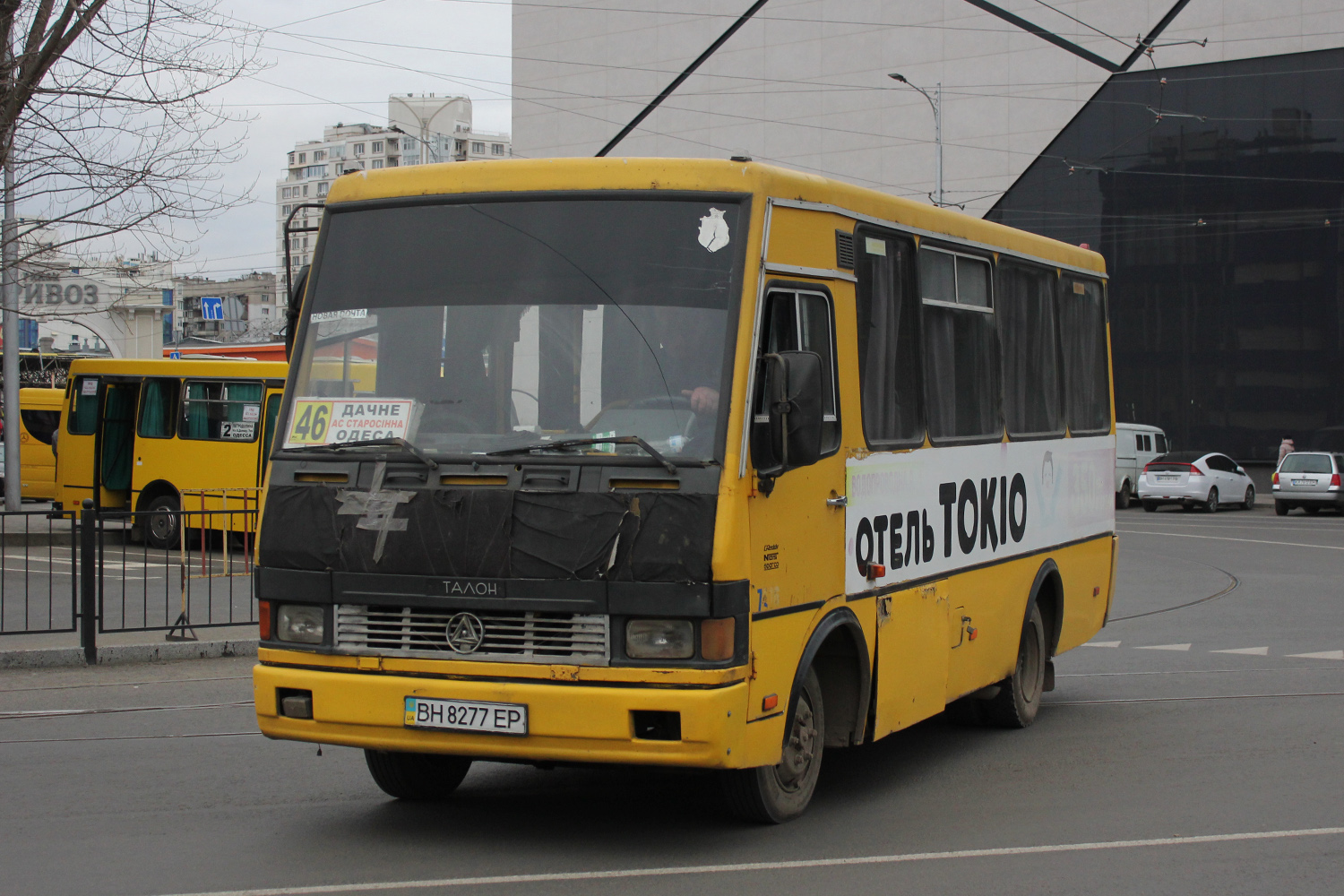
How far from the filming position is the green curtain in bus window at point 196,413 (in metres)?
22.9

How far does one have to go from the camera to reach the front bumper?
550 cm

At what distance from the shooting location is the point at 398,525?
19.0ft

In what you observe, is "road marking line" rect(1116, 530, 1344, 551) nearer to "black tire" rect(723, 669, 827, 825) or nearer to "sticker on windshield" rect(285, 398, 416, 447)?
"black tire" rect(723, 669, 827, 825)

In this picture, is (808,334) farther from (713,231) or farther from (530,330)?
(530,330)

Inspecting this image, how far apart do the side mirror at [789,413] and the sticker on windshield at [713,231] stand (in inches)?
20.3

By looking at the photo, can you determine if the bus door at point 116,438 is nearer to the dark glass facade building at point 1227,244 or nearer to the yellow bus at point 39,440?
the yellow bus at point 39,440

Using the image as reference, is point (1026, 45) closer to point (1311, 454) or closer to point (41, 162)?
point (1311, 454)

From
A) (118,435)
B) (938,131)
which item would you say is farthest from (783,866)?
(938,131)

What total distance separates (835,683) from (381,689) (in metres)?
2.13

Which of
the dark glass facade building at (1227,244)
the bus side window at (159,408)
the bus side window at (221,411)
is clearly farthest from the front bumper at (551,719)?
the dark glass facade building at (1227,244)

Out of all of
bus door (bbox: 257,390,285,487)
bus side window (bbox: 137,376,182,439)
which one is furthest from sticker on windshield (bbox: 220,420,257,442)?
bus side window (bbox: 137,376,182,439)

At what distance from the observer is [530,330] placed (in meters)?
5.96

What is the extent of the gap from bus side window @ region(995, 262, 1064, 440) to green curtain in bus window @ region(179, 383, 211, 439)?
16.2 metres

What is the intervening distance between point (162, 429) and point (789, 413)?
63.7 ft
